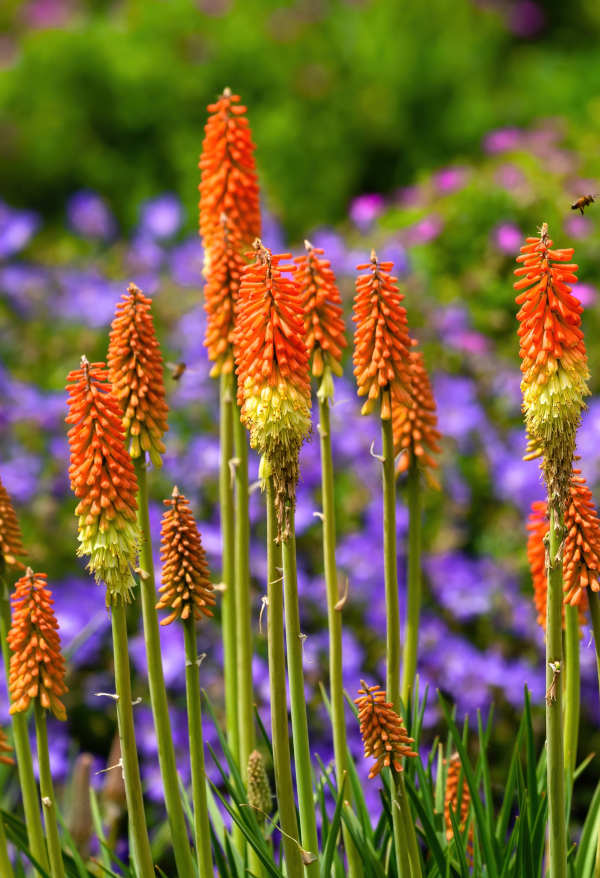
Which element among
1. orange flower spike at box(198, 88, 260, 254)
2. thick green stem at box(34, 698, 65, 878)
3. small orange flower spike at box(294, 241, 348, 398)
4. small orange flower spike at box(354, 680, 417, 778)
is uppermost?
orange flower spike at box(198, 88, 260, 254)

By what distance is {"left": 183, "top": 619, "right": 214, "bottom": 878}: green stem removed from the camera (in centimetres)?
300

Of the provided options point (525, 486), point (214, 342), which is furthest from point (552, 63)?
point (214, 342)

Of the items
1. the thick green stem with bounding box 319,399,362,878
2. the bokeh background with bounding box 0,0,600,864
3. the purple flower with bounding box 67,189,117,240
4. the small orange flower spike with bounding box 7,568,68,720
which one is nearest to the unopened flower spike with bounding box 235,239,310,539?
the thick green stem with bounding box 319,399,362,878

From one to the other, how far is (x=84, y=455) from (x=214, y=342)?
2.95 ft

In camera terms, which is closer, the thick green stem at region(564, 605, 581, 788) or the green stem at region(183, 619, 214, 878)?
the green stem at region(183, 619, 214, 878)

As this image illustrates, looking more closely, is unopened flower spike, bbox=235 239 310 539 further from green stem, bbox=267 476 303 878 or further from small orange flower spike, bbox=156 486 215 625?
small orange flower spike, bbox=156 486 215 625

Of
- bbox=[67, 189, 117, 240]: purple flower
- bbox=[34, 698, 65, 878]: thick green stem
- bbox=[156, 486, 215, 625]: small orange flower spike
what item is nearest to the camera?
Result: bbox=[156, 486, 215, 625]: small orange flower spike

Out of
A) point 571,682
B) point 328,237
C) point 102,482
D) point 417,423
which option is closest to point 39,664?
point 102,482

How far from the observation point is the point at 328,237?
33.8ft

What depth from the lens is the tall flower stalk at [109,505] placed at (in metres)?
2.79

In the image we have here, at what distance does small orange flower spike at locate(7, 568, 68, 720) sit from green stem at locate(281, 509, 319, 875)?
0.62m

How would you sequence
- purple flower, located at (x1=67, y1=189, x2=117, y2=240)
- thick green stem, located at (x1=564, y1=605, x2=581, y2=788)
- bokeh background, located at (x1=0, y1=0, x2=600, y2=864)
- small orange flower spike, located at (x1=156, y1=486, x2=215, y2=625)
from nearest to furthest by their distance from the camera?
small orange flower spike, located at (x1=156, y1=486, x2=215, y2=625)
thick green stem, located at (x1=564, y1=605, x2=581, y2=788)
bokeh background, located at (x1=0, y1=0, x2=600, y2=864)
purple flower, located at (x1=67, y1=189, x2=117, y2=240)

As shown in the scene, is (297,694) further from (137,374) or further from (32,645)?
(137,374)

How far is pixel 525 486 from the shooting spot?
7.25 metres
